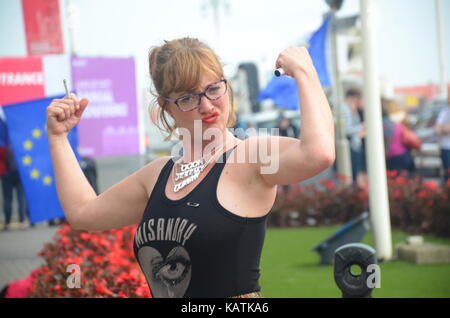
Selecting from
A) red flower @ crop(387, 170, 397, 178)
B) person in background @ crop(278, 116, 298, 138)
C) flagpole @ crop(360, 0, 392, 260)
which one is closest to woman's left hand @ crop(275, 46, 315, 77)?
flagpole @ crop(360, 0, 392, 260)

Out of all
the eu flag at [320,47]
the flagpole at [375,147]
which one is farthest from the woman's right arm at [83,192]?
the eu flag at [320,47]

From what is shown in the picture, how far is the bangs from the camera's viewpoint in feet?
7.94

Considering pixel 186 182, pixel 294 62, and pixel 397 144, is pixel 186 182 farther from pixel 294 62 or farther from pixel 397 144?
pixel 397 144

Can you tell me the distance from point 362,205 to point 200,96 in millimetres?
9293

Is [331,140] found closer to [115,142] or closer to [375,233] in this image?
[375,233]

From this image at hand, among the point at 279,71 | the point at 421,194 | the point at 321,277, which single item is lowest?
the point at 321,277

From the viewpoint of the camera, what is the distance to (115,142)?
10469 millimetres

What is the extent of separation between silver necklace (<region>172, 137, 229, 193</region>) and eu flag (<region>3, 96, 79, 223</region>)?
200 inches

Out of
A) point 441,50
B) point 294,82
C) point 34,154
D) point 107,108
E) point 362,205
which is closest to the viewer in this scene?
point 34,154

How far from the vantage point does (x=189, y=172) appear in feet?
8.13

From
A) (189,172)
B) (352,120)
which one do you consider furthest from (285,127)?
(189,172)

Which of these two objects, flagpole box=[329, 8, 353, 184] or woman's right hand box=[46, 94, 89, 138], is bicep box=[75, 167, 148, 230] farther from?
flagpole box=[329, 8, 353, 184]

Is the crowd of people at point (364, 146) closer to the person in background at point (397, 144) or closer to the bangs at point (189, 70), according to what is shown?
the person in background at point (397, 144)

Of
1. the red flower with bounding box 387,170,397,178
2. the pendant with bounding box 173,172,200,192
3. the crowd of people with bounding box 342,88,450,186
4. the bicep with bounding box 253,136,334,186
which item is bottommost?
the red flower with bounding box 387,170,397,178
